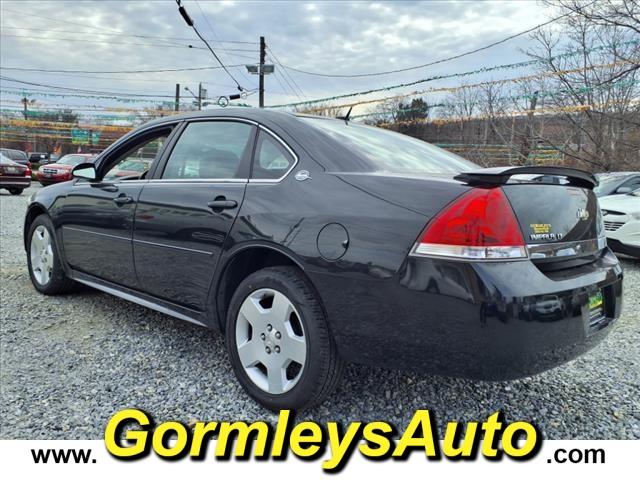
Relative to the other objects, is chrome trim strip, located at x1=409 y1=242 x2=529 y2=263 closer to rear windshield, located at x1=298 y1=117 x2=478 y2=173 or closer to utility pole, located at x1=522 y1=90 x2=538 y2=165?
rear windshield, located at x1=298 y1=117 x2=478 y2=173

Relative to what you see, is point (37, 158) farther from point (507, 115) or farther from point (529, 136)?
point (529, 136)

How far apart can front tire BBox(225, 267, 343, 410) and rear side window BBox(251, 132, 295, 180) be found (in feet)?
1.67

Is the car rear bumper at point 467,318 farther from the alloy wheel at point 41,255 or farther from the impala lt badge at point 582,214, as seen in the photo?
the alloy wheel at point 41,255

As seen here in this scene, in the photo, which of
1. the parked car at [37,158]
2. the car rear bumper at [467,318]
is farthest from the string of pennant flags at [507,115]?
the parked car at [37,158]

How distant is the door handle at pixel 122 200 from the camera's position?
322 cm

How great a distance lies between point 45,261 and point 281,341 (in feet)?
9.68

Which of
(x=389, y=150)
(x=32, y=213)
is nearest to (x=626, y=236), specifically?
(x=389, y=150)

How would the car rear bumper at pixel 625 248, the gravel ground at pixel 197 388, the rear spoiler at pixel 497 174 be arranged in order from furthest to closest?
1. the car rear bumper at pixel 625 248
2. the gravel ground at pixel 197 388
3. the rear spoiler at pixel 497 174

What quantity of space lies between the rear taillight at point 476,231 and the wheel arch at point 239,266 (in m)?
0.72

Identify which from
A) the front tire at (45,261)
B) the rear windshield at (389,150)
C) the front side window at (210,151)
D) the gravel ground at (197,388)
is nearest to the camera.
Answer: the gravel ground at (197,388)

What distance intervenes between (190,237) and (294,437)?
1219 mm

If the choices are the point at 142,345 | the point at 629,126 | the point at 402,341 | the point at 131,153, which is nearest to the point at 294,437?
the point at 402,341

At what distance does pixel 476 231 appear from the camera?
181 cm

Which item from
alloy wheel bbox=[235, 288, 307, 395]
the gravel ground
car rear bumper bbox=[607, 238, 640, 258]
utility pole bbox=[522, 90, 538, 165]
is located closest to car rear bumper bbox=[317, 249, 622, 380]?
alloy wheel bbox=[235, 288, 307, 395]
